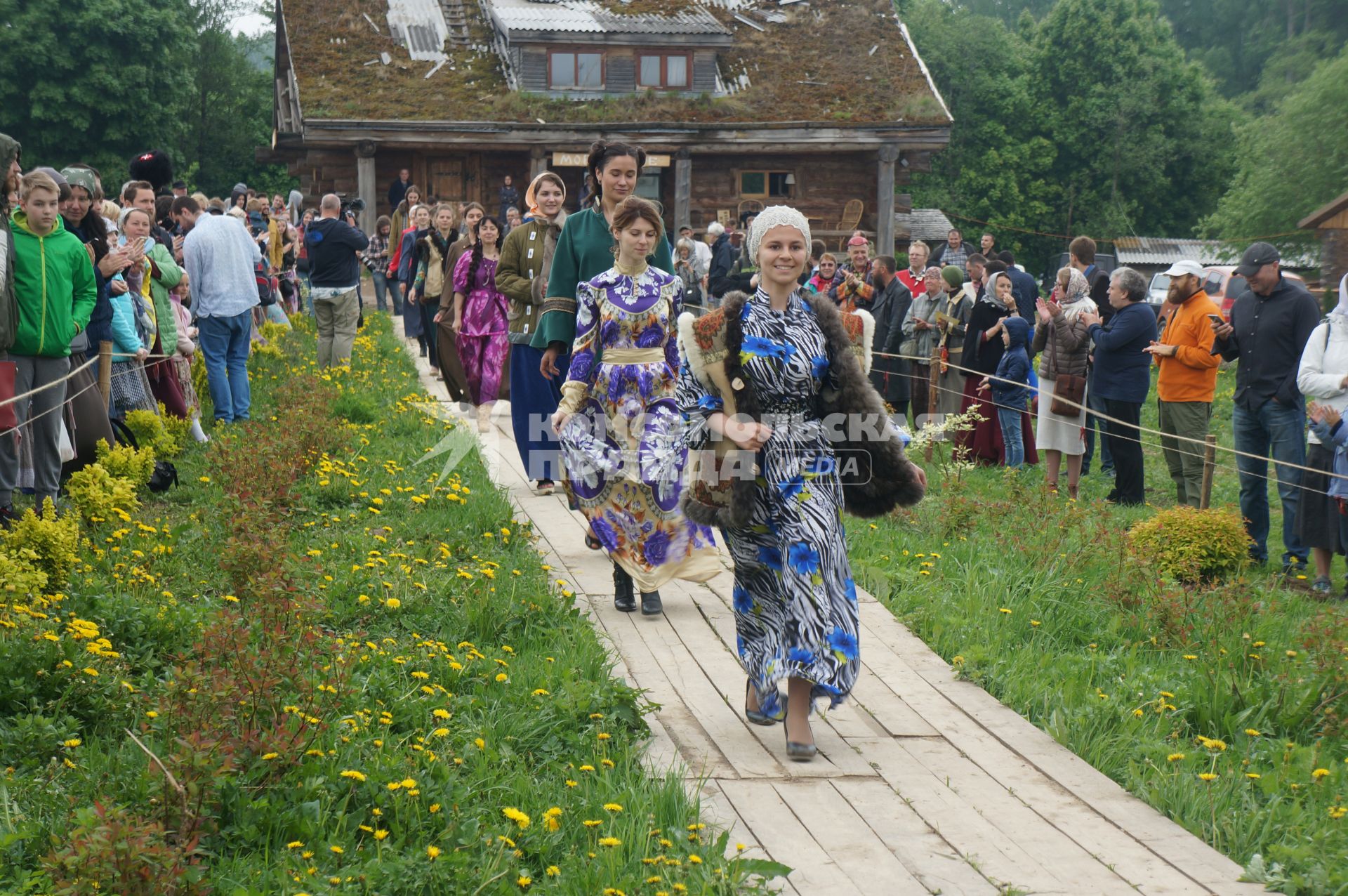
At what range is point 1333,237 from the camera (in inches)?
1166

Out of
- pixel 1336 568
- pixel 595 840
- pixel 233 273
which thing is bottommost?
pixel 1336 568

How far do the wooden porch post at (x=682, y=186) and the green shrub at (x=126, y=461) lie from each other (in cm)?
2187

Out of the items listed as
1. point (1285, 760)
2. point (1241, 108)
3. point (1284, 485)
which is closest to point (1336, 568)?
point (1284, 485)

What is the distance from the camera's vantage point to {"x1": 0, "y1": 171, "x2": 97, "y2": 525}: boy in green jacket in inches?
296

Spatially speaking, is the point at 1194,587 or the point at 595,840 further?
the point at 1194,587

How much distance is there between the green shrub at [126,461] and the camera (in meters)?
8.14

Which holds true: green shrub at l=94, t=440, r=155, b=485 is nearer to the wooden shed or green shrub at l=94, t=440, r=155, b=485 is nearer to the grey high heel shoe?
the grey high heel shoe

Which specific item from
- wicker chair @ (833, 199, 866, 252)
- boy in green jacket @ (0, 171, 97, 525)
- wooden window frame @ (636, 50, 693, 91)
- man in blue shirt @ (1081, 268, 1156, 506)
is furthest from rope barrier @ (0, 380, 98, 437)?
wicker chair @ (833, 199, 866, 252)

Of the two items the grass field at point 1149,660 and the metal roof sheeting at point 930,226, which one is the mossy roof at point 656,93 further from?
the grass field at point 1149,660

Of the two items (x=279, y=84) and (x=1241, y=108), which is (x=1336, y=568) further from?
(x=1241, y=108)

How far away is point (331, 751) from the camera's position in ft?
14.7

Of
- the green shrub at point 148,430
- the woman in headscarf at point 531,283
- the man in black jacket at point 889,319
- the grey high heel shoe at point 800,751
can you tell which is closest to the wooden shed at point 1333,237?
the man in black jacket at point 889,319

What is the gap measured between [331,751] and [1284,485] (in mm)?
7150

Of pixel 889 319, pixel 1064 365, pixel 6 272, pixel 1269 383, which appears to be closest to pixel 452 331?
pixel 889 319
